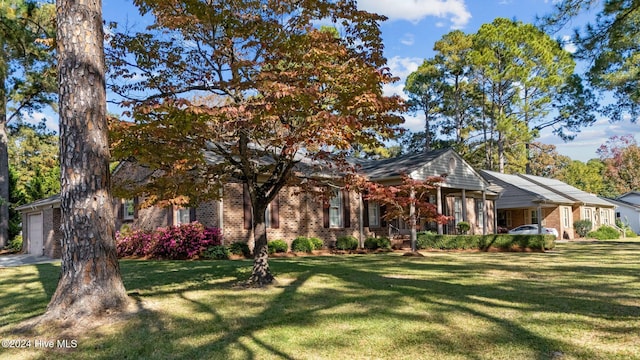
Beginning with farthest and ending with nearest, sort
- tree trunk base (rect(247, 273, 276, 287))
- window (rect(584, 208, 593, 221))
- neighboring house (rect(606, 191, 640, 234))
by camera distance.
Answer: neighboring house (rect(606, 191, 640, 234))
window (rect(584, 208, 593, 221))
tree trunk base (rect(247, 273, 276, 287))

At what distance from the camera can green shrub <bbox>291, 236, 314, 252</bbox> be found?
18.1 meters

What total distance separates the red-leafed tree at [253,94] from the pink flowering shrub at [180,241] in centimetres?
655

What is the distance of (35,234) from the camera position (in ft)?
71.9

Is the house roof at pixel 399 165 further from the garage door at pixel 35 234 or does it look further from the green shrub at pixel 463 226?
the garage door at pixel 35 234

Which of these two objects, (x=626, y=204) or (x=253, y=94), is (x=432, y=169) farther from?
(x=626, y=204)

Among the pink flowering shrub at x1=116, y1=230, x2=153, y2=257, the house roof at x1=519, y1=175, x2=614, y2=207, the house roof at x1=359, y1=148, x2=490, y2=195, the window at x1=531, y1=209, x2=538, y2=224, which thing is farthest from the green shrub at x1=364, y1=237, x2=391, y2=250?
the house roof at x1=519, y1=175, x2=614, y2=207

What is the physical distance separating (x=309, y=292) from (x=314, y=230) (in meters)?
11.4

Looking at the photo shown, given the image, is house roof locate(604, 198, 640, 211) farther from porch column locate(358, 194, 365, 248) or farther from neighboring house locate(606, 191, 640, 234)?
porch column locate(358, 194, 365, 248)

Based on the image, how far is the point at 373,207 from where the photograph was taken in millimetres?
22500

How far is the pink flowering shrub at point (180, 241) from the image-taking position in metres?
15.8

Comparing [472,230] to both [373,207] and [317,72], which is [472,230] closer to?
[373,207]

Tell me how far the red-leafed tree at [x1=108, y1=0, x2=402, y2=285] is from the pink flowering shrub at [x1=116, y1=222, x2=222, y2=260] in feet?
21.5

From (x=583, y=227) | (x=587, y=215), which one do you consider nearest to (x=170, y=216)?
(x=583, y=227)

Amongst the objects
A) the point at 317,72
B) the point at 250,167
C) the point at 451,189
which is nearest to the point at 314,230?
the point at 451,189
